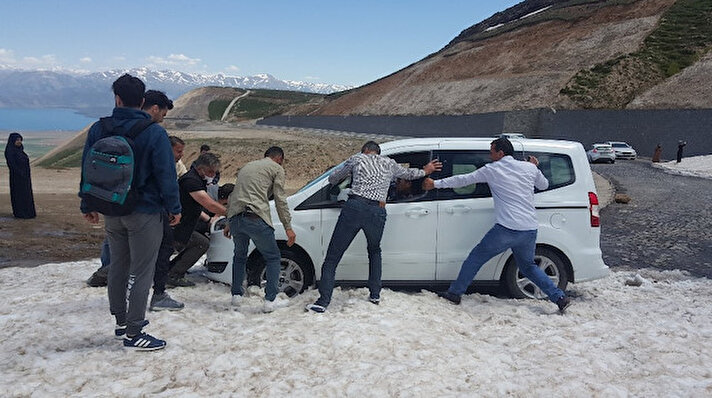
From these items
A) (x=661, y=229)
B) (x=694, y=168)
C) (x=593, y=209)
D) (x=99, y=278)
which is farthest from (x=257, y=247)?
(x=694, y=168)

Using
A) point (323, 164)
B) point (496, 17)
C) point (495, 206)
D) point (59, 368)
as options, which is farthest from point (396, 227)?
point (496, 17)

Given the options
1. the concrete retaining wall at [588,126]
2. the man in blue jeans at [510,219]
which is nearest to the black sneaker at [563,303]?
the man in blue jeans at [510,219]

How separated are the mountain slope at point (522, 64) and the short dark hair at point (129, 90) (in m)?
46.5

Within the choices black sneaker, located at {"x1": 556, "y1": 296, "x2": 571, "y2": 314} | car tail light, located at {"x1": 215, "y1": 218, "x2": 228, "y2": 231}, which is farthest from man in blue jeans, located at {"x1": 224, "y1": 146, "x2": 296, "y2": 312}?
black sneaker, located at {"x1": 556, "y1": 296, "x2": 571, "y2": 314}

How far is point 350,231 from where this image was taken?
5.13 metres

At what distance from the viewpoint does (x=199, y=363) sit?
404cm

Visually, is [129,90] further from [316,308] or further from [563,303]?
[563,303]

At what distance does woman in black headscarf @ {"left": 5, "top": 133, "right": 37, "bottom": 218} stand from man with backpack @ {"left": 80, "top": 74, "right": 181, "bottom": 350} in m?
9.20

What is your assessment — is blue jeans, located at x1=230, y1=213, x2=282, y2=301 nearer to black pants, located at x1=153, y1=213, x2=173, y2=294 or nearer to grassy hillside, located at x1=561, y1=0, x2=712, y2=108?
black pants, located at x1=153, y1=213, x2=173, y2=294

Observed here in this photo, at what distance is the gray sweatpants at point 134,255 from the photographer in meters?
3.96

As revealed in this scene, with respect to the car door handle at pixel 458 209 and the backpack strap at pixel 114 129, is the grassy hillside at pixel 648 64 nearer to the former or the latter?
the car door handle at pixel 458 209

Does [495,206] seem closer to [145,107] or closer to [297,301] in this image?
[297,301]

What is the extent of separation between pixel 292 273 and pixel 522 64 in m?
60.4

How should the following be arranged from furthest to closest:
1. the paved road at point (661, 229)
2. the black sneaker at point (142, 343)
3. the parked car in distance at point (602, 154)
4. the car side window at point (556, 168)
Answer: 1. the parked car in distance at point (602, 154)
2. the paved road at point (661, 229)
3. the car side window at point (556, 168)
4. the black sneaker at point (142, 343)
